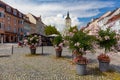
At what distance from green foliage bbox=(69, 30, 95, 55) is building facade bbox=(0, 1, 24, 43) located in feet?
164

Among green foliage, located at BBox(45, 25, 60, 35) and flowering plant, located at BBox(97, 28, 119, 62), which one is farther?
green foliage, located at BBox(45, 25, 60, 35)

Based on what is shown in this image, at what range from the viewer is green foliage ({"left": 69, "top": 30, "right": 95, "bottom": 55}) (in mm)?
12227

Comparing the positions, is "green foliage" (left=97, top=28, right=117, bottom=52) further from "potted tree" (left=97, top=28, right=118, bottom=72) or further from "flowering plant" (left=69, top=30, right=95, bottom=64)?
"flowering plant" (left=69, top=30, right=95, bottom=64)

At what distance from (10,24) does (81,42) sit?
192 ft

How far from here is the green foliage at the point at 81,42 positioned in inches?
481

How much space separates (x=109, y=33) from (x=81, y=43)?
161 cm

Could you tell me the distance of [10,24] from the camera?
68500 millimetres

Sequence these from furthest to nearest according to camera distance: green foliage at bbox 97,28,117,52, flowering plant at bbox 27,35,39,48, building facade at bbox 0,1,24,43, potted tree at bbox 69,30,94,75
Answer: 1. building facade at bbox 0,1,24,43
2. flowering plant at bbox 27,35,39,48
3. green foliage at bbox 97,28,117,52
4. potted tree at bbox 69,30,94,75

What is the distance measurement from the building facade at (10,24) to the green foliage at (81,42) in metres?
50.0

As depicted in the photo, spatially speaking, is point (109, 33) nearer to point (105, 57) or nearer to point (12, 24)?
point (105, 57)

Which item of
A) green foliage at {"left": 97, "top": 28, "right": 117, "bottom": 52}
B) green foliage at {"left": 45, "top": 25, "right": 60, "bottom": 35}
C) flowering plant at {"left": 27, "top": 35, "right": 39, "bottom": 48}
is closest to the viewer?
green foliage at {"left": 97, "top": 28, "right": 117, "bottom": 52}

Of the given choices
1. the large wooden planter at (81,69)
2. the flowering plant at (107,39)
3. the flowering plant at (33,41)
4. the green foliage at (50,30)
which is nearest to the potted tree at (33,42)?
the flowering plant at (33,41)

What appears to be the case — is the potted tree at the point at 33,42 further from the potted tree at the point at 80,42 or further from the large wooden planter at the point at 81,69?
the large wooden planter at the point at 81,69

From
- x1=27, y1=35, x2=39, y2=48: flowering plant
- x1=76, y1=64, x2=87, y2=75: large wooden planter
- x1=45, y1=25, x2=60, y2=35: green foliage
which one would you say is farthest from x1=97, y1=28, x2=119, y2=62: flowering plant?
x1=45, y1=25, x2=60, y2=35: green foliage
